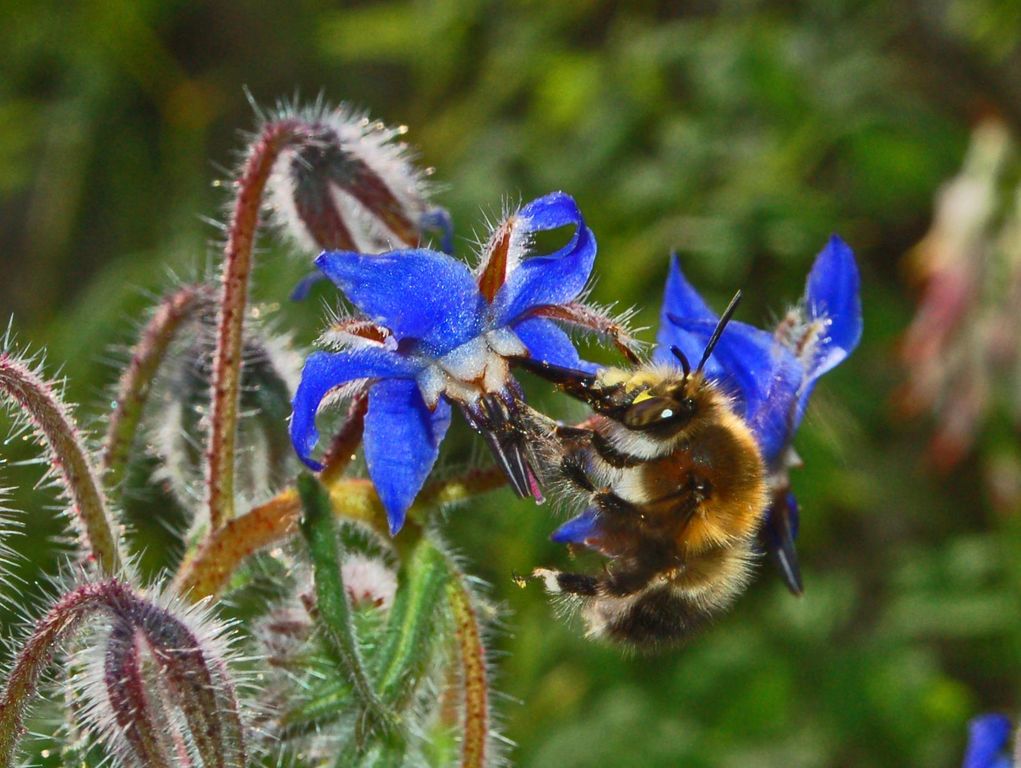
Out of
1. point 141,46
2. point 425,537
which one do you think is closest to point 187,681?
point 425,537

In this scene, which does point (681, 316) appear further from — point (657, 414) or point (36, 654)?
point (36, 654)

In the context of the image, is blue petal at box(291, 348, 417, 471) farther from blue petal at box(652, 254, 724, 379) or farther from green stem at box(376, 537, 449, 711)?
blue petal at box(652, 254, 724, 379)

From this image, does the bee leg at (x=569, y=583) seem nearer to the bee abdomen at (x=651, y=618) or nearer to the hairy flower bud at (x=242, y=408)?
the bee abdomen at (x=651, y=618)

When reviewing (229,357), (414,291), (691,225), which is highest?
(691,225)

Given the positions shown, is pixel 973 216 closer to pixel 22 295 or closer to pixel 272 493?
pixel 272 493

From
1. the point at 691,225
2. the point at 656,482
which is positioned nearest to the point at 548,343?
the point at 656,482

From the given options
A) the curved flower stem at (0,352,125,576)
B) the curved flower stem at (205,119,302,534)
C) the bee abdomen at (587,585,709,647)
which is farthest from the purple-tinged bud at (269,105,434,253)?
the bee abdomen at (587,585,709,647)

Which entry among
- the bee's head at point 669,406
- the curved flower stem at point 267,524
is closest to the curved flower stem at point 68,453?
the curved flower stem at point 267,524
